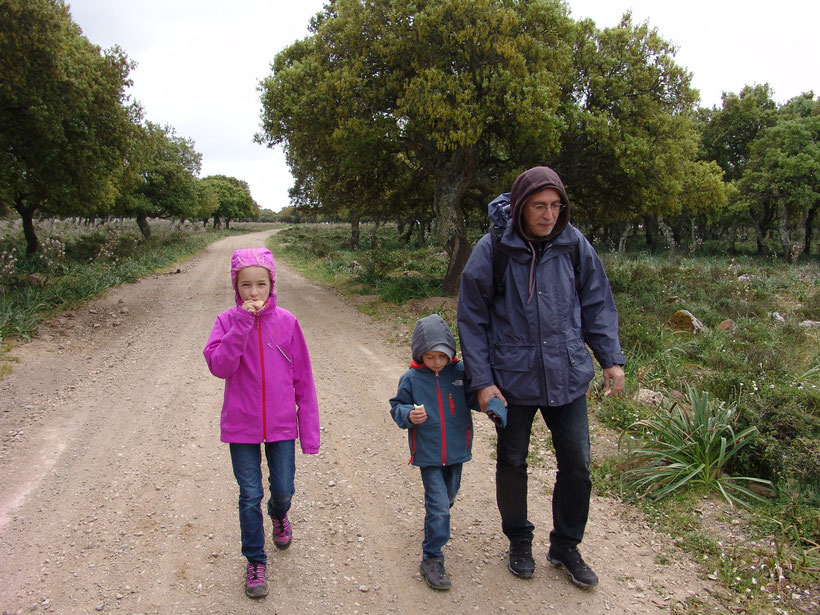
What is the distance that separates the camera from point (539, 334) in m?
2.65

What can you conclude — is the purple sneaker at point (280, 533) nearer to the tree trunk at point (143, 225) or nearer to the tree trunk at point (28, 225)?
the tree trunk at point (28, 225)

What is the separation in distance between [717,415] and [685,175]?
1004 centimetres

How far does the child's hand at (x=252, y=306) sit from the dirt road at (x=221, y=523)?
147cm

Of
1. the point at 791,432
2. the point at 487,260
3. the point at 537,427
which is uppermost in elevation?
the point at 487,260

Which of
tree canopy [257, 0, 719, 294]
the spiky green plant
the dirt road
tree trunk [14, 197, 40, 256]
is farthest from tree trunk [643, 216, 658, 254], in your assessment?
the dirt road

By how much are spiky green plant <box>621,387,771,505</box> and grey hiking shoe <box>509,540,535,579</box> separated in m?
1.35

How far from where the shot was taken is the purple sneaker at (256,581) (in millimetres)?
2721

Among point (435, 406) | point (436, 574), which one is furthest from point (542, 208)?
point (436, 574)

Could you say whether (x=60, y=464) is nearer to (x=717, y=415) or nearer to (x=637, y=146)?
(x=717, y=415)

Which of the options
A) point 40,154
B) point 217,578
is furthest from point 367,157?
point 217,578

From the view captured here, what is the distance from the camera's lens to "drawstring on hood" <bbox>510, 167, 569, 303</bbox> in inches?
102

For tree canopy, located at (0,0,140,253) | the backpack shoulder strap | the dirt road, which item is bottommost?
the dirt road

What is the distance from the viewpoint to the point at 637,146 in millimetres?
11000

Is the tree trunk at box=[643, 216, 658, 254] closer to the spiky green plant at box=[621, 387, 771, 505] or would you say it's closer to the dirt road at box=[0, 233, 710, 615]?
the spiky green plant at box=[621, 387, 771, 505]
